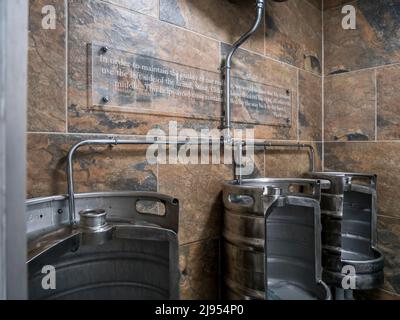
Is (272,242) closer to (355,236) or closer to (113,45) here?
(355,236)

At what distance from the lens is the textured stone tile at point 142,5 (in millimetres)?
831

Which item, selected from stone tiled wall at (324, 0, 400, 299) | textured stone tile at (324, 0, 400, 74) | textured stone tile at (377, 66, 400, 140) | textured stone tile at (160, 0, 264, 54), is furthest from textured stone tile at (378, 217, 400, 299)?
textured stone tile at (160, 0, 264, 54)

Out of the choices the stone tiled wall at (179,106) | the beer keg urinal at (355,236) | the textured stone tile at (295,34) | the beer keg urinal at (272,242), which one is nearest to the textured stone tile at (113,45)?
the stone tiled wall at (179,106)

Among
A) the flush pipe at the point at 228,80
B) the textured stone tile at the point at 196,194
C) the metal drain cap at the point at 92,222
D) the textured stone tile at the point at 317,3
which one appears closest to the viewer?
the metal drain cap at the point at 92,222

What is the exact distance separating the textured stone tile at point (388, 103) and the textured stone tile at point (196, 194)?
0.86m

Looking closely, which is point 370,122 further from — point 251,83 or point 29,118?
point 29,118

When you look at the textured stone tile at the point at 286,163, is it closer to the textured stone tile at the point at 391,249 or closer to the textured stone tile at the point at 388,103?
the textured stone tile at the point at 388,103

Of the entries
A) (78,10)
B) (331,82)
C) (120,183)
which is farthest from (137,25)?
(331,82)

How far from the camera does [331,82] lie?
5.05 ft

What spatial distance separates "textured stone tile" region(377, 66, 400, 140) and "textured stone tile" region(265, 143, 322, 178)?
34cm

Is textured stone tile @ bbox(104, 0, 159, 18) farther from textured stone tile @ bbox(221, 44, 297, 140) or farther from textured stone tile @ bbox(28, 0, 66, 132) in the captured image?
textured stone tile @ bbox(221, 44, 297, 140)

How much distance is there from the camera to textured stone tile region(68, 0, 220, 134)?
75 centimetres

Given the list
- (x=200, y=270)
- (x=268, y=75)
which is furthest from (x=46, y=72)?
(x=268, y=75)

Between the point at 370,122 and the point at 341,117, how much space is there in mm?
150
